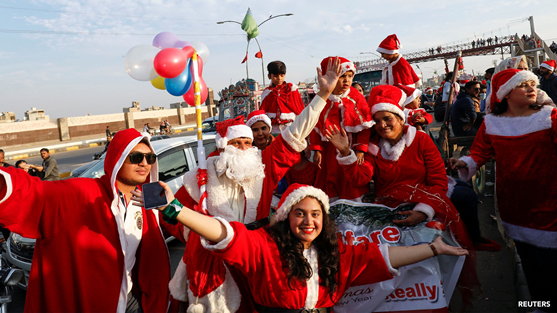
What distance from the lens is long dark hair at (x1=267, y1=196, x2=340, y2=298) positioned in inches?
85.4

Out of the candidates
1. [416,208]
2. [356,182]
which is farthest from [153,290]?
[416,208]

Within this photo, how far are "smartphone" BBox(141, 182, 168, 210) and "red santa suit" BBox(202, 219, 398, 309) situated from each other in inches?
13.0

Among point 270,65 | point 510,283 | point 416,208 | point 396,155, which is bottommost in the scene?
point 510,283

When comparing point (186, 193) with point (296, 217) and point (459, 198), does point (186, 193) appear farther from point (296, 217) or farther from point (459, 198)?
point (459, 198)

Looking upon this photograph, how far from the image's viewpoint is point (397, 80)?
5.18m

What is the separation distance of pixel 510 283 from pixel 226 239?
307 cm

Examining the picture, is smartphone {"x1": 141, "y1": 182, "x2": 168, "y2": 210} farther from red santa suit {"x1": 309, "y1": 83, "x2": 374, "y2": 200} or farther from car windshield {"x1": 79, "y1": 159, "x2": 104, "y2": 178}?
car windshield {"x1": 79, "y1": 159, "x2": 104, "y2": 178}

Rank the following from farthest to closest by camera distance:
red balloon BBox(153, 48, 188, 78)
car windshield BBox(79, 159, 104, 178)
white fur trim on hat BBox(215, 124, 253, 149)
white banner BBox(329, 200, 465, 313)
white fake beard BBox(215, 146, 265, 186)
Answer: car windshield BBox(79, 159, 104, 178)
red balloon BBox(153, 48, 188, 78)
white fur trim on hat BBox(215, 124, 253, 149)
white fake beard BBox(215, 146, 265, 186)
white banner BBox(329, 200, 465, 313)

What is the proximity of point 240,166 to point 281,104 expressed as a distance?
3.74m

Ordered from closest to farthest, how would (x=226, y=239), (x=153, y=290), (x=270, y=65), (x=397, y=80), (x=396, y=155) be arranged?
(x=226, y=239)
(x=153, y=290)
(x=396, y=155)
(x=397, y=80)
(x=270, y=65)

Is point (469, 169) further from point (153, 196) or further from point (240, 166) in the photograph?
point (153, 196)

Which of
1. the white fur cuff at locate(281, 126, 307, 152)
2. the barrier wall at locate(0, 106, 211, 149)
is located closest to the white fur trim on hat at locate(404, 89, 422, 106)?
the white fur cuff at locate(281, 126, 307, 152)

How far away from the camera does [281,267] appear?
218cm

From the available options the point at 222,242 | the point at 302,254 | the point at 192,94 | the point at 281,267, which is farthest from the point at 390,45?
the point at 222,242
